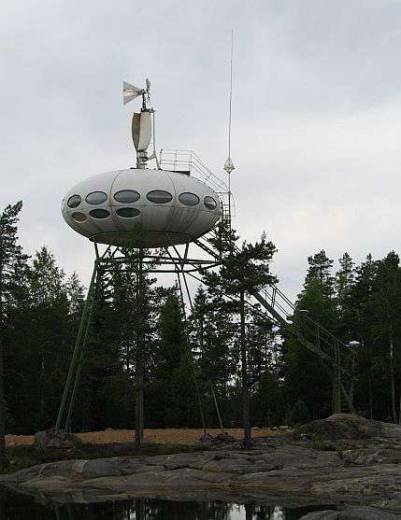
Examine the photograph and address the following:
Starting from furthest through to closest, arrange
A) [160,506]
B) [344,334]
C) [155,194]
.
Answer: [344,334]
[155,194]
[160,506]

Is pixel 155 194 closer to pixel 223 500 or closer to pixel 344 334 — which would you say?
pixel 223 500

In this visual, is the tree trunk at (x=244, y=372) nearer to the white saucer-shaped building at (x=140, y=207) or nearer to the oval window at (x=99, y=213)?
the white saucer-shaped building at (x=140, y=207)

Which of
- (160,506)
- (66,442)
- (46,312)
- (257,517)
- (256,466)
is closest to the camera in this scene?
(257,517)

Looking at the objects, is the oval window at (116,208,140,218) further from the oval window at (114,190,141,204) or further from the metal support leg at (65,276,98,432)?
the metal support leg at (65,276,98,432)

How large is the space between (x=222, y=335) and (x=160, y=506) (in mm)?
13610

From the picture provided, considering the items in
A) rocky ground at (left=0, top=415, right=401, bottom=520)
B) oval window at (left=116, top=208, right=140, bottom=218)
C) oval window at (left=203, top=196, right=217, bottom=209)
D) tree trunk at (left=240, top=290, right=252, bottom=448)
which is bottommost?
rocky ground at (left=0, top=415, right=401, bottom=520)

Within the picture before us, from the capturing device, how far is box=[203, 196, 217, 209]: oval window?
37344 millimetres

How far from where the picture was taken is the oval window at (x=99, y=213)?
118 ft

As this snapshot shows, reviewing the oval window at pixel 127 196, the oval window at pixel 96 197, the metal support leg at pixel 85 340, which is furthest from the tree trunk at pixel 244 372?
the metal support leg at pixel 85 340

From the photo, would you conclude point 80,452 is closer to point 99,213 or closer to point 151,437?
point 151,437

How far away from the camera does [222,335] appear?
32.9 meters

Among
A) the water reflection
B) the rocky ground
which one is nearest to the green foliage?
the rocky ground

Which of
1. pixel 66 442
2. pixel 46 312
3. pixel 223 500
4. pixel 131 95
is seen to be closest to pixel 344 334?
pixel 46 312

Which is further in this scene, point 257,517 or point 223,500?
point 223,500
